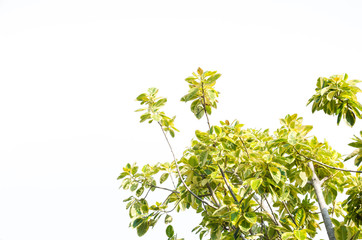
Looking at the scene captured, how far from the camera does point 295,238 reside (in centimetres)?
303

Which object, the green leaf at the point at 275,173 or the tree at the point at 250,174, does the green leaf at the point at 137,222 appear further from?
the green leaf at the point at 275,173

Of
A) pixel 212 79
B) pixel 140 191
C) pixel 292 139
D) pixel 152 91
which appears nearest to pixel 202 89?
pixel 212 79

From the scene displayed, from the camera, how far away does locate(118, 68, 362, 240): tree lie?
127 inches

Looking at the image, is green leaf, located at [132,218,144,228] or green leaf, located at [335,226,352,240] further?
green leaf, located at [132,218,144,228]

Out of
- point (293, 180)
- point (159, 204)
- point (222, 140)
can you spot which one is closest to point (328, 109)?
point (293, 180)

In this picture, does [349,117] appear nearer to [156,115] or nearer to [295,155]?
[295,155]

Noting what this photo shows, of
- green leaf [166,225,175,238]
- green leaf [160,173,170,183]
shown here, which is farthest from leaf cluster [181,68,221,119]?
green leaf [166,225,175,238]

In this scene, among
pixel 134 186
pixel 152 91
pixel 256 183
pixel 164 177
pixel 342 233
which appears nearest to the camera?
pixel 256 183

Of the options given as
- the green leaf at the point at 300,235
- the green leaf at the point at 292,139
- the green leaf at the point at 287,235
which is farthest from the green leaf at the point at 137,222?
the green leaf at the point at 292,139

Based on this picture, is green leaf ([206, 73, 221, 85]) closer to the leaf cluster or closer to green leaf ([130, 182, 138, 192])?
the leaf cluster

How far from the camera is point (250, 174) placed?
337 cm

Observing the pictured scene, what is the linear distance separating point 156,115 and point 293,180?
2080 millimetres

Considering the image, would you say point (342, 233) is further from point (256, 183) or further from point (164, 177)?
point (164, 177)

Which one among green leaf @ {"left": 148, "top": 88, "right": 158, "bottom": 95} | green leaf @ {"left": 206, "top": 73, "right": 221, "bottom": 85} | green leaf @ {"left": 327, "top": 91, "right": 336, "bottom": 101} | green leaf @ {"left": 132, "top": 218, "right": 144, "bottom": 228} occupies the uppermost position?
green leaf @ {"left": 148, "top": 88, "right": 158, "bottom": 95}
